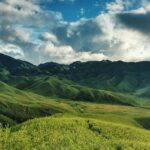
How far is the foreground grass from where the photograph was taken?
79.9 m

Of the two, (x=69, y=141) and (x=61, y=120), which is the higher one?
(x=61, y=120)

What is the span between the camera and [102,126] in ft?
336

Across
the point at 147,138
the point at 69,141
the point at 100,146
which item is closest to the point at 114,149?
the point at 100,146

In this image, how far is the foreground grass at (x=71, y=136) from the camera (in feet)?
262

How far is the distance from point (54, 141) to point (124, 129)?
28391 millimetres

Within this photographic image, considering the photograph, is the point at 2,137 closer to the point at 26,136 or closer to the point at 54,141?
the point at 26,136

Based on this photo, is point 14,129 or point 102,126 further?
point 102,126

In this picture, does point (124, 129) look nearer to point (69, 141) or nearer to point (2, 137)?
point (69, 141)

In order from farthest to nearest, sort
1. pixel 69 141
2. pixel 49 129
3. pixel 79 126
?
pixel 79 126 < pixel 49 129 < pixel 69 141

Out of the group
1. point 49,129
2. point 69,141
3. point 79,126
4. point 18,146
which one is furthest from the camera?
point 79,126

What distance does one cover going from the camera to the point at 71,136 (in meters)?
87.9

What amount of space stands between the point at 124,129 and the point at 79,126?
519 inches

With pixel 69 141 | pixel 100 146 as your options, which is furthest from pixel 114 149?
pixel 69 141

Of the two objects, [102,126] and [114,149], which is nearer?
[114,149]
